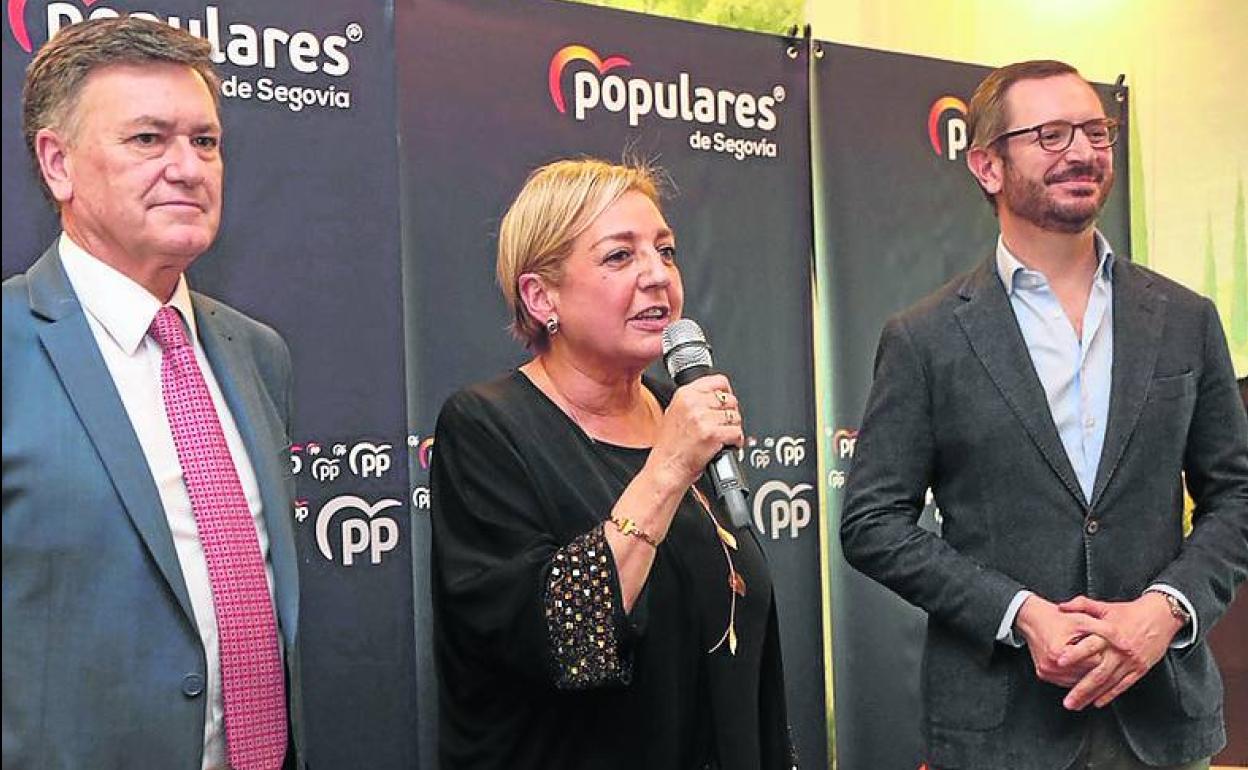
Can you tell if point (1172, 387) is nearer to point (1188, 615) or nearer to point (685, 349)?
point (1188, 615)

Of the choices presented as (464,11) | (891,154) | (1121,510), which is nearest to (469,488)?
(1121,510)

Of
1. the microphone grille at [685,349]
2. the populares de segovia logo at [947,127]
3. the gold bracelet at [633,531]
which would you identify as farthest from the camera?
the populares de segovia logo at [947,127]

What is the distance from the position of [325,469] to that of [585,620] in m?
1.02

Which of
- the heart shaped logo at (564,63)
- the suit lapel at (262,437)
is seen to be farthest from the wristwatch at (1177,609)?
the heart shaped logo at (564,63)

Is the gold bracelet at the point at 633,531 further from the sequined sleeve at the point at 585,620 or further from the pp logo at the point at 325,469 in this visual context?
the pp logo at the point at 325,469

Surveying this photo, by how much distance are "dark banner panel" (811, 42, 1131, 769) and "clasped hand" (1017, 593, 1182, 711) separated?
4.76 feet

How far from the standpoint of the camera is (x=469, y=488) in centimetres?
213

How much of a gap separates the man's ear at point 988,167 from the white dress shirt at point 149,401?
1659 mm

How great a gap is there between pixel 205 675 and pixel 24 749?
249mm

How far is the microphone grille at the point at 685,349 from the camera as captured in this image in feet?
6.86

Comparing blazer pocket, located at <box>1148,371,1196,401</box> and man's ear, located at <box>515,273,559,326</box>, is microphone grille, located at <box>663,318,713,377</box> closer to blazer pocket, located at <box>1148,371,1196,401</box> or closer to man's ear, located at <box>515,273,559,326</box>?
man's ear, located at <box>515,273,559,326</box>

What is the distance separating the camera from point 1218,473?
2.48 metres

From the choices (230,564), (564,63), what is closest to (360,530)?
(230,564)

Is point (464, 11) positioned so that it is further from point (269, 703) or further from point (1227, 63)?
point (1227, 63)
